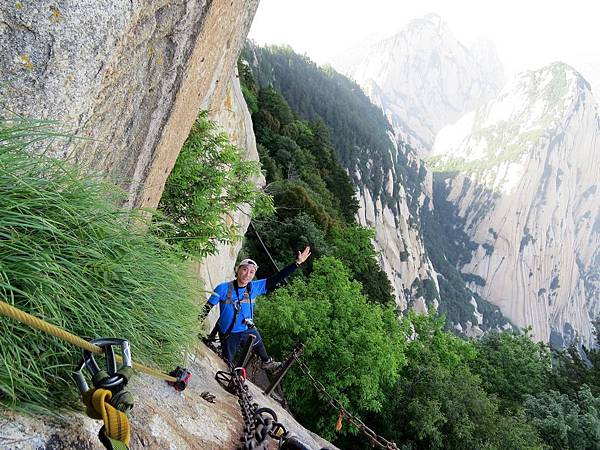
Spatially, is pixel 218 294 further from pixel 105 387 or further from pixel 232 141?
pixel 232 141

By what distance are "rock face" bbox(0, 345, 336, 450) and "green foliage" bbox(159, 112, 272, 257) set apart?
253 centimetres

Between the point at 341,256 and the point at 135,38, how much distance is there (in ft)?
83.0

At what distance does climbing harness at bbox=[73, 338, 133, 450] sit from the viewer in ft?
4.70

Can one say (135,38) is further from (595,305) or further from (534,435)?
(595,305)

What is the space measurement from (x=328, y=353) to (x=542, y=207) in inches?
6556

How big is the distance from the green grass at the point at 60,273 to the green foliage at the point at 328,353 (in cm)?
1037

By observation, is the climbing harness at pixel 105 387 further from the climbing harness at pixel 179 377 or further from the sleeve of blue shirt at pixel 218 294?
the sleeve of blue shirt at pixel 218 294

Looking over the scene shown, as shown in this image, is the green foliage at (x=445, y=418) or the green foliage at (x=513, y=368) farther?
the green foliage at (x=513, y=368)

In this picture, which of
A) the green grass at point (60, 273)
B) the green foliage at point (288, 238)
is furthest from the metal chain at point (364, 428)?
the green foliage at point (288, 238)

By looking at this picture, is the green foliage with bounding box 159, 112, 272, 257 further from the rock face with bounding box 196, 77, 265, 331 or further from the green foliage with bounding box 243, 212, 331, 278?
the green foliage with bounding box 243, 212, 331, 278

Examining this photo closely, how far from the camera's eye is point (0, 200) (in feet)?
5.52

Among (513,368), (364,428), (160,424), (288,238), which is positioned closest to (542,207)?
(513,368)

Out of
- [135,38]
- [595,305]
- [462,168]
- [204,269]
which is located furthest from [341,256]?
[595,305]

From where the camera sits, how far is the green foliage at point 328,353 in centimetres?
1223
